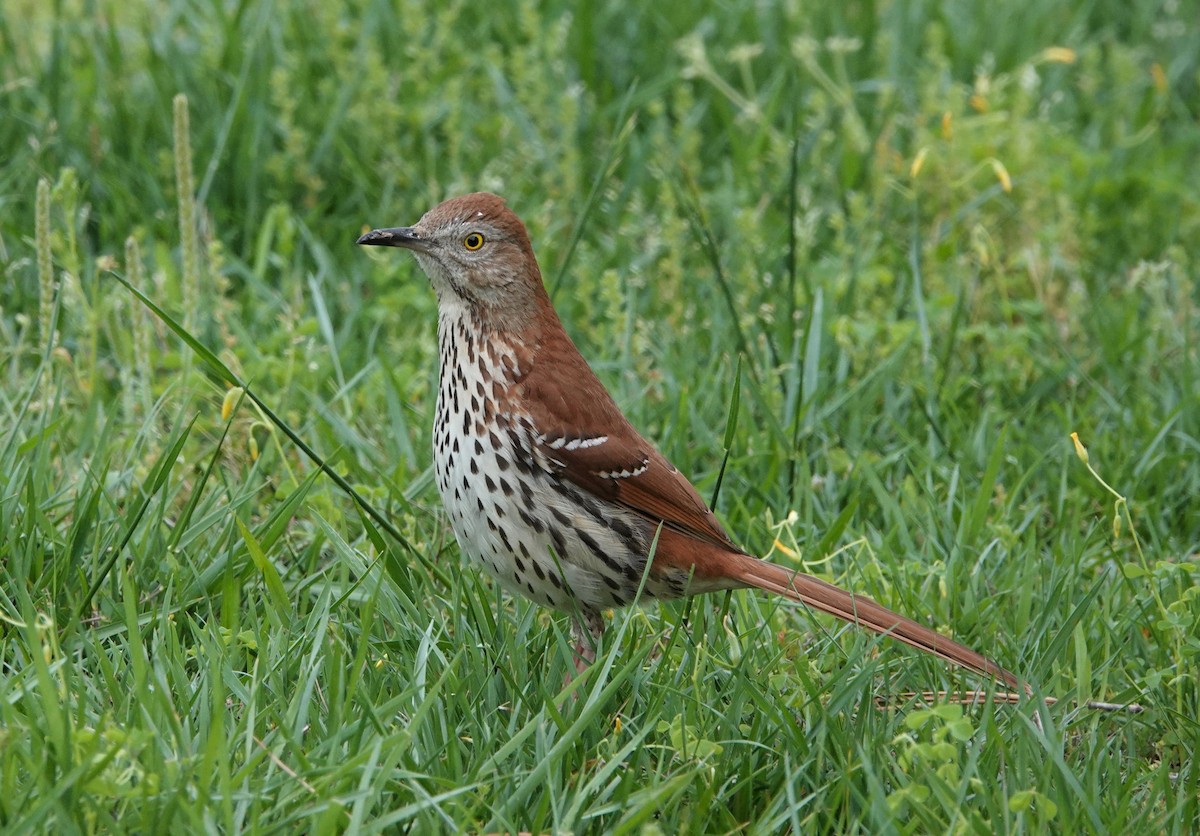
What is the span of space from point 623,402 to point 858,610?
1.45 meters

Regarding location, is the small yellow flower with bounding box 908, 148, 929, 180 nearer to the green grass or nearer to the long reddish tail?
the green grass

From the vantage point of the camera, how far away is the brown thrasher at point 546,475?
367 centimetres

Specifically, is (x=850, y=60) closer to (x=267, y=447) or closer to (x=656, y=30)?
(x=656, y=30)

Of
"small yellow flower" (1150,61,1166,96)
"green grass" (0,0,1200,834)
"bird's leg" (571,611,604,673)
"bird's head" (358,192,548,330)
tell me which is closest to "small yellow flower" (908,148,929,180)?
"green grass" (0,0,1200,834)

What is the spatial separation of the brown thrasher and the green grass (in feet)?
0.41

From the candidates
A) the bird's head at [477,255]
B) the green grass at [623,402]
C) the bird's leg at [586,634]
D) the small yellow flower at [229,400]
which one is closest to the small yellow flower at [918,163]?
the green grass at [623,402]

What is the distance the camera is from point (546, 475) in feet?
12.2

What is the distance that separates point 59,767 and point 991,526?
8.22ft

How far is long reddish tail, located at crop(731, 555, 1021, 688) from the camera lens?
3.53 meters

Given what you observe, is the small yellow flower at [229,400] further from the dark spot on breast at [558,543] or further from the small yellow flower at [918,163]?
the small yellow flower at [918,163]

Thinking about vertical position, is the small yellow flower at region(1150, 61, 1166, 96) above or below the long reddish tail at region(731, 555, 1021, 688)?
above

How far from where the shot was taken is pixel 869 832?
9.95 ft

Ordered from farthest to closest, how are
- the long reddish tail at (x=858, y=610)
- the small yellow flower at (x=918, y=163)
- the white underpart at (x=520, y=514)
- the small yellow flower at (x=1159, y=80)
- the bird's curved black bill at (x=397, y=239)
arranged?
the small yellow flower at (x=1159, y=80) < the small yellow flower at (x=918, y=163) < the bird's curved black bill at (x=397, y=239) < the white underpart at (x=520, y=514) < the long reddish tail at (x=858, y=610)

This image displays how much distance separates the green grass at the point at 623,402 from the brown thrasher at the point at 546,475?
0.12m
